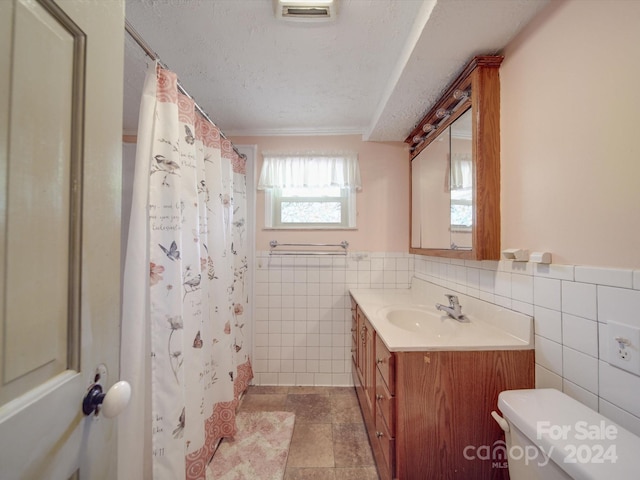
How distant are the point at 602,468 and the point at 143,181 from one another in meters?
1.60

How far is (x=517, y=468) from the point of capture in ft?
2.54

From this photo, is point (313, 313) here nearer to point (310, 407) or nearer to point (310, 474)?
point (310, 407)

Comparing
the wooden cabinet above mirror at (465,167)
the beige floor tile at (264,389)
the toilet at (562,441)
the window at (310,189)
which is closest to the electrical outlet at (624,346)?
the toilet at (562,441)

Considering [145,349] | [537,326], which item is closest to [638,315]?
[537,326]

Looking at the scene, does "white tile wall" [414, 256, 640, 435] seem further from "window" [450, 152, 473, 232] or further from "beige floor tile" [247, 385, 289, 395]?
"beige floor tile" [247, 385, 289, 395]

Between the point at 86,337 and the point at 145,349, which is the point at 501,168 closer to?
the point at 86,337

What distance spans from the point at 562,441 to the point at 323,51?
1771 mm

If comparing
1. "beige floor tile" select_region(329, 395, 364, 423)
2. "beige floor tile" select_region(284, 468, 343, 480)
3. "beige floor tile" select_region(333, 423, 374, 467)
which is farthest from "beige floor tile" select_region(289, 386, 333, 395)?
"beige floor tile" select_region(284, 468, 343, 480)

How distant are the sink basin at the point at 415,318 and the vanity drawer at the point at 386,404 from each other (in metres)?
0.36

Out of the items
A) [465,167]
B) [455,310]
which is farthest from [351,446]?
[465,167]

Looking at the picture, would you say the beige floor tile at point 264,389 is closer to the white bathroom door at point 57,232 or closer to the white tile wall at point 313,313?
the white tile wall at point 313,313

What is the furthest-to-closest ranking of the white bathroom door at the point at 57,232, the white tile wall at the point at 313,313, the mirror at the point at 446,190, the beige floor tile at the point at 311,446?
the white tile wall at the point at 313,313
the beige floor tile at the point at 311,446
the mirror at the point at 446,190
the white bathroom door at the point at 57,232

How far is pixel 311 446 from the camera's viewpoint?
1.54 meters

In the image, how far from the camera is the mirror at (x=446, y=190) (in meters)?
1.33
